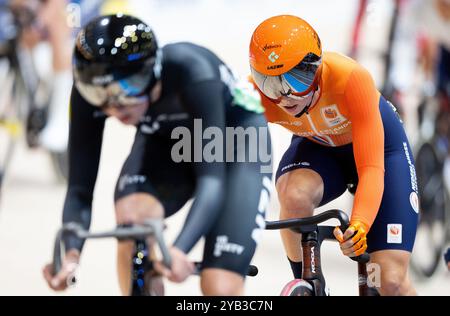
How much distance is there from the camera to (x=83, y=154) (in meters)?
3.87

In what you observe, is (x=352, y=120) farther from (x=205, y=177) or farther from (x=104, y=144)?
(x=104, y=144)

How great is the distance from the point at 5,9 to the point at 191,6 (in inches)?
203

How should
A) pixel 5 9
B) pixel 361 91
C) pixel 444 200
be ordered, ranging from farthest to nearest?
pixel 5 9
pixel 444 200
pixel 361 91

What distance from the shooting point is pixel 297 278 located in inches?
167

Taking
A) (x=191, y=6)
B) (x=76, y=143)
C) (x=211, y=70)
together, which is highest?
(x=191, y=6)

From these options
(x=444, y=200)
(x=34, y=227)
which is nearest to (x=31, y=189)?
(x=34, y=227)

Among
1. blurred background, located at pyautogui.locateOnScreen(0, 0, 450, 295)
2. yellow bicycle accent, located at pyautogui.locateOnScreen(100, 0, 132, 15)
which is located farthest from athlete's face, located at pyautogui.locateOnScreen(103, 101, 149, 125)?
yellow bicycle accent, located at pyautogui.locateOnScreen(100, 0, 132, 15)

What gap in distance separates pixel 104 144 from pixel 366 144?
85.7 inches

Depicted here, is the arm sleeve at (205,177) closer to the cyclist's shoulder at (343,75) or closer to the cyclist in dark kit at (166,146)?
the cyclist in dark kit at (166,146)

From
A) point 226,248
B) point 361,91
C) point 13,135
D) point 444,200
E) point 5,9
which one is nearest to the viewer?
point 226,248

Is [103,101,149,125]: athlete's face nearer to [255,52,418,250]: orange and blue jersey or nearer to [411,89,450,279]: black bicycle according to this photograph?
[255,52,418,250]: orange and blue jersey

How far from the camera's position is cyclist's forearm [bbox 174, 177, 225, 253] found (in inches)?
140

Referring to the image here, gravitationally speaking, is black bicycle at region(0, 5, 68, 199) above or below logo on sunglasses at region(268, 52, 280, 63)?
above
